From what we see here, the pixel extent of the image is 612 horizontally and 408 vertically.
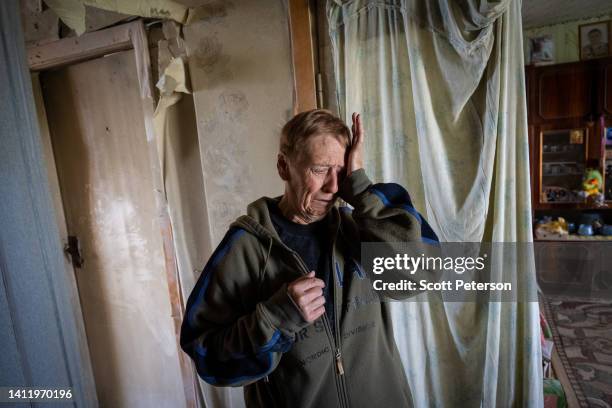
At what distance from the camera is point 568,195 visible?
9.77 feet

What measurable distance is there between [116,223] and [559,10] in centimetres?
379

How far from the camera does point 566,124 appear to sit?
287cm

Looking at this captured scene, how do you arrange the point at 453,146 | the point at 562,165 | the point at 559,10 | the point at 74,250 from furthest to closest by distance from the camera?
the point at 562,165 < the point at 559,10 < the point at 74,250 < the point at 453,146

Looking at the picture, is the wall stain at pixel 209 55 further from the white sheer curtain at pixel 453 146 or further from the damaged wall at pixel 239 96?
the white sheer curtain at pixel 453 146

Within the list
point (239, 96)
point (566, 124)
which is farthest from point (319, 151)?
point (566, 124)

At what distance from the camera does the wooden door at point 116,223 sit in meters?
1.73

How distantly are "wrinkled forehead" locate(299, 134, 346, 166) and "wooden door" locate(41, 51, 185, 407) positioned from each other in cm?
123

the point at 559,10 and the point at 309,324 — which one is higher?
the point at 559,10

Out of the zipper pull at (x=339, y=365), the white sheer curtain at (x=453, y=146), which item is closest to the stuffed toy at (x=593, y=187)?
the white sheer curtain at (x=453, y=146)

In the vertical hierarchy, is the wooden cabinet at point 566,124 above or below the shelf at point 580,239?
above

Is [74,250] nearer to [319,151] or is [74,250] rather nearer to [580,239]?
[319,151]

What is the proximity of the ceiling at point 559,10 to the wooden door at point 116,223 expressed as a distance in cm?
301

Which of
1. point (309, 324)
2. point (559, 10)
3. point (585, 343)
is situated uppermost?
point (559, 10)

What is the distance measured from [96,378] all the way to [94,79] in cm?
182
